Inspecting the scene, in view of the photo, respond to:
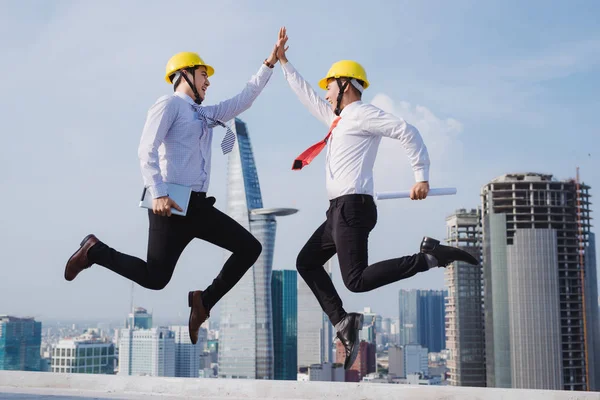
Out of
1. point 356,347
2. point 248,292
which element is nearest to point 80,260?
point 356,347

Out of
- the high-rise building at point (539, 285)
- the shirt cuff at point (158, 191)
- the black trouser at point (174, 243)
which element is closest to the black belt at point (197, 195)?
the black trouser at point (174, 243)

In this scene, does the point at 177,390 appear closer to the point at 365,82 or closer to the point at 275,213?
the point at 365,82

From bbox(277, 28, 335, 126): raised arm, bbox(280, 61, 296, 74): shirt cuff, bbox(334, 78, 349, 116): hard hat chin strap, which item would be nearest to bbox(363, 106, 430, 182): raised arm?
bbox(334, 78, 349, 116): hard hat chin strap

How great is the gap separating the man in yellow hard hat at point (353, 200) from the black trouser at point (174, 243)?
0.67 metres

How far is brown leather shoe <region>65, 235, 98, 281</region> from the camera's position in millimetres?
8469

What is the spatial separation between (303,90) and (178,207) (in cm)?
218

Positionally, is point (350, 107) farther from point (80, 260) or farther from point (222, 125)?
point (80, 260)

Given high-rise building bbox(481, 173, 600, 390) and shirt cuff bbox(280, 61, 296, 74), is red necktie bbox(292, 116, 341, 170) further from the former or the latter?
high-rise building bbox(481, 173, 600, 390)

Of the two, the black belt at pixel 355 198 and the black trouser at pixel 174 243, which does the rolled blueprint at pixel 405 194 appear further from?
the black trouser at pixel 174 243

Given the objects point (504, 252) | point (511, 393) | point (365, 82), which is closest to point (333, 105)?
point (365, 82)

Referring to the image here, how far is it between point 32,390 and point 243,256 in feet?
12.0

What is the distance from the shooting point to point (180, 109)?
27.6 ft

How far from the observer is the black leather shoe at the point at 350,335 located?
27.0 ft

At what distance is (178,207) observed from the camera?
26.3 feet
